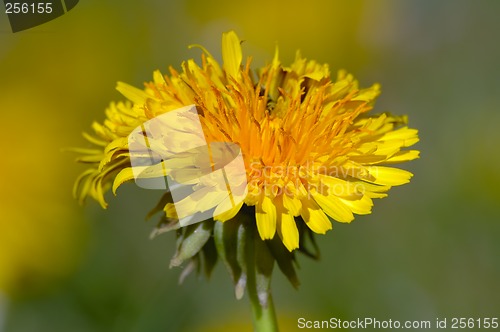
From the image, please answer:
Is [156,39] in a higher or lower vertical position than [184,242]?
higher

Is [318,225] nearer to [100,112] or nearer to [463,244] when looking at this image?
[463,244]

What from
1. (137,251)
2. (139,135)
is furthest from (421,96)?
(139,135)

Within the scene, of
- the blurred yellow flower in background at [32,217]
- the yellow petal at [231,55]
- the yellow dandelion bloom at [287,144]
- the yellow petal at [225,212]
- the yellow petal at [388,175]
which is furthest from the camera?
the blurred yellow flower in background at [32,217]

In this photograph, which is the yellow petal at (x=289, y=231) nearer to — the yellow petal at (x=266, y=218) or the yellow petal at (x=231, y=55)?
the yellow petal at (x=266, y=218)

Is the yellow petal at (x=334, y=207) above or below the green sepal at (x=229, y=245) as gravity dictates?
above

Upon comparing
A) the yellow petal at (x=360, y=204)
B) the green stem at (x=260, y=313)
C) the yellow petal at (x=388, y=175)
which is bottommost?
the green stem at (x=260, y=313)

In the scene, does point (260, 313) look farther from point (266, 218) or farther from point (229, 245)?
point (266, 218)

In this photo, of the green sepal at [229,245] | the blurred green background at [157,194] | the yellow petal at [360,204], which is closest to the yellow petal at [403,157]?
the yellow petal at [360,204]

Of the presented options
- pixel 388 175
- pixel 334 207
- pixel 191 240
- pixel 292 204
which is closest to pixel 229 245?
pixel 191 240
